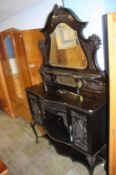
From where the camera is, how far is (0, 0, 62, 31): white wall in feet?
6.71

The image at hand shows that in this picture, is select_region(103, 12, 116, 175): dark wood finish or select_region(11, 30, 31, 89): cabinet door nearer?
select_region(103, 12, 116, 175): dark wood finish

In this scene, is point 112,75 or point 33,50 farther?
point 33,50

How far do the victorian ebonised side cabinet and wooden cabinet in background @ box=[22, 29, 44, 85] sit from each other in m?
0.17

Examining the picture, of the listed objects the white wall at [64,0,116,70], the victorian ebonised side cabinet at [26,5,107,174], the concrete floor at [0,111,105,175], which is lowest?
the concrete floor at [0,111,105,175]

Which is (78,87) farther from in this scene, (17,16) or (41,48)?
(17,16)

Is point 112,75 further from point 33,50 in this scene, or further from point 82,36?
point 33,50

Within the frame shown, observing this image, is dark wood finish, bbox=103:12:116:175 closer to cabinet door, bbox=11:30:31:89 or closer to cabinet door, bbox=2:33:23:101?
cabinet door, bbox=11:30:31:89

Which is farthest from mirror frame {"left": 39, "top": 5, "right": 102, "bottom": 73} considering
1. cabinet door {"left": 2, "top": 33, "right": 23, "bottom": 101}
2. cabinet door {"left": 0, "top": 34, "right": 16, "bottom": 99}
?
cabinet door {"left": 0, "top": 34, "right": 16, "bottom": 99}

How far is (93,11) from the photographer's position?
1.58 metres

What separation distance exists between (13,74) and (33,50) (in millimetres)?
861

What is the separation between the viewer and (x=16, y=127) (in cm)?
303

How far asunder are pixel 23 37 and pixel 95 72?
1.12 meters

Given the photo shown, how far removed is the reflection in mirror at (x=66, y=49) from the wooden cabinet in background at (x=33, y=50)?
299 millimetres

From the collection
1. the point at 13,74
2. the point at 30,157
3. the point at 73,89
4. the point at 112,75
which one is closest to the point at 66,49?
the point at 73,89
